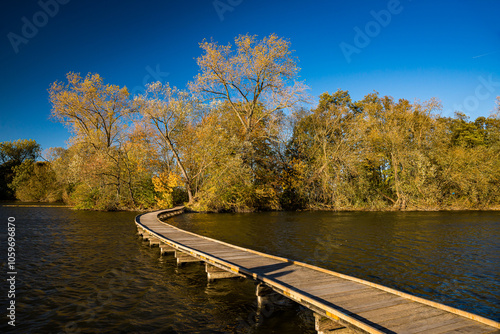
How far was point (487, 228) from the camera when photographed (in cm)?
2066

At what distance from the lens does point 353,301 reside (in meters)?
6.04

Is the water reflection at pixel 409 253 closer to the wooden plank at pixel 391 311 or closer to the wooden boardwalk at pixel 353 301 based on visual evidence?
the wooden boardwalk at pixel 353 301

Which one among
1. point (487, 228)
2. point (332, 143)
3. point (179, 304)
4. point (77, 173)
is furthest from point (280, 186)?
point (179, 304)

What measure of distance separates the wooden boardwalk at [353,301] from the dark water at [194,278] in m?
0.87

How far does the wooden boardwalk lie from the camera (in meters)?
4.97

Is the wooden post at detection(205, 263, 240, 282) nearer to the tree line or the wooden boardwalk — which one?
the wooden boardwalk

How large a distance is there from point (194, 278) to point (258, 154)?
95.5ft

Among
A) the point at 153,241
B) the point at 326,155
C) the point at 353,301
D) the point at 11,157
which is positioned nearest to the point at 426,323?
the point at 353,301

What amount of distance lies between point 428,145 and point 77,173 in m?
44.0

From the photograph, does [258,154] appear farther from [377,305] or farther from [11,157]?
[11,157]

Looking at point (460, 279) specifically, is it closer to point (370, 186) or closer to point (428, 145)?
point (370, 186)

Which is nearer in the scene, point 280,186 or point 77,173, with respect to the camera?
point 77,173

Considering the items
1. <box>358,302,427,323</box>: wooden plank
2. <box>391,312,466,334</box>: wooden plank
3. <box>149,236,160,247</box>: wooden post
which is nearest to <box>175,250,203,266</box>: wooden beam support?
<box>149,236,160,247</box>: wooden post

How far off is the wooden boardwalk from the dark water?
869mm
